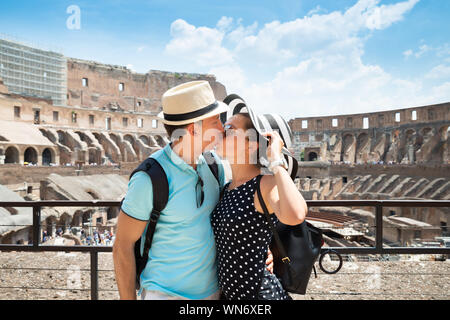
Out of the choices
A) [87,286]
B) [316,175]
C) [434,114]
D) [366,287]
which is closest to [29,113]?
[316,175]

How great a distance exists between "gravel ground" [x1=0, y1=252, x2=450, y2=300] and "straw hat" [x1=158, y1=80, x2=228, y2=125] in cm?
230

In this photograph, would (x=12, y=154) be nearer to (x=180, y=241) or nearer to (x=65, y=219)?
(x=65, y=219)

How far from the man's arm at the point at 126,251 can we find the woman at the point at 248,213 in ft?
1.42

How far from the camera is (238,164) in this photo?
5.85ft

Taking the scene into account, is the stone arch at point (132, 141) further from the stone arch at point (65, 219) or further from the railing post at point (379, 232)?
the railing post at point (379, 232)

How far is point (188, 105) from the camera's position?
1659 mm

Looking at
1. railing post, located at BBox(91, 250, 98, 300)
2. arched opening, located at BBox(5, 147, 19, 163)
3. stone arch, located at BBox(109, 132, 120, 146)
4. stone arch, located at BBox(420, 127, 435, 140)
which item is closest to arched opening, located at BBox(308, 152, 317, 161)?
stone arch, located at BBox(420, 127, 435, 140)

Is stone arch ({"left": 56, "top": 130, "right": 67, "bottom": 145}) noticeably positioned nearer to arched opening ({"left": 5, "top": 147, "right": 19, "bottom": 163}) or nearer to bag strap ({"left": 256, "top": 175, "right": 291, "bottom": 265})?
arched opening ({"left": 5, "top": 147, "right": 19, "bottom": 163})

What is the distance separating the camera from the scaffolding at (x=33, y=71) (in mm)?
35750

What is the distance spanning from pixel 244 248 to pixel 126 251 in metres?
0.62

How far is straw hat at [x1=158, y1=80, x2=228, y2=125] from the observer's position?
1655 mm

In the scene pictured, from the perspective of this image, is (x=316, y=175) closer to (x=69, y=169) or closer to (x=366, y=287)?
(x=69, y=169)

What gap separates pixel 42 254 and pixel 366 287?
14.8 ft

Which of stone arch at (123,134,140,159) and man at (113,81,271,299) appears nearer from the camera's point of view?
man at (113,81,271,299)
